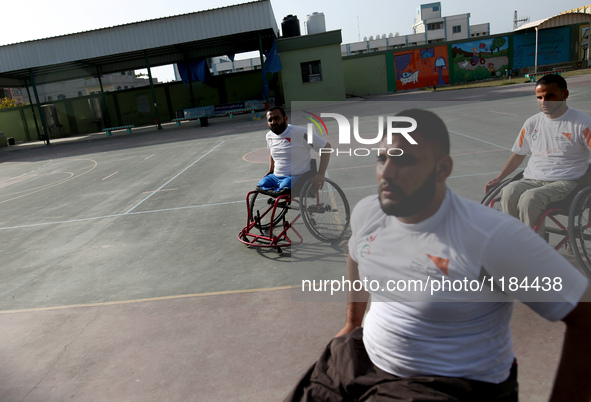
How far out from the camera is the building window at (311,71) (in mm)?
29975

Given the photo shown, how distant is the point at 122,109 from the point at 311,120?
35.6 meters

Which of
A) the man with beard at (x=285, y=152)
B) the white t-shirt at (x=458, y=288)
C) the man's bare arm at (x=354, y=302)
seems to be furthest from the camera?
the man with beard at (x=285, y=152)

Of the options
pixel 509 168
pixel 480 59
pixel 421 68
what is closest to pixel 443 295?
pixel 509 168

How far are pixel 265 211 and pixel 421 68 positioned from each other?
33590 millimetres

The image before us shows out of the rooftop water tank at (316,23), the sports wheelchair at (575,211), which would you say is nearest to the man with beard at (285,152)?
the sports wheelchair at (575,211)

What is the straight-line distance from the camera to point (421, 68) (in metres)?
36.4

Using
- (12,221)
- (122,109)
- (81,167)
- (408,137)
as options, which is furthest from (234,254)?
(122,109)

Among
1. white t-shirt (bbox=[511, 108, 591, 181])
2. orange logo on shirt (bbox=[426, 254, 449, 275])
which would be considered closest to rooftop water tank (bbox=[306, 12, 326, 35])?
white t-shirt (bbox=[511, 108, 591, 181])

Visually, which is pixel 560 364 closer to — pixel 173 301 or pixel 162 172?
pixel 173 301

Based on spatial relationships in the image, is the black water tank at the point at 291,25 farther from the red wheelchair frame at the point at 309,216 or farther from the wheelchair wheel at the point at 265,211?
the red wheelchair frame at the point at 309,216

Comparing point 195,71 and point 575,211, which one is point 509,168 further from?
point 195,71

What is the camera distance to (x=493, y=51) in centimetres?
3638

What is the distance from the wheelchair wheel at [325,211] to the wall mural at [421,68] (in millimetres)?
33377

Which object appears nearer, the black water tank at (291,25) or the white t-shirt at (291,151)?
the white t-shirt at (291,151)
